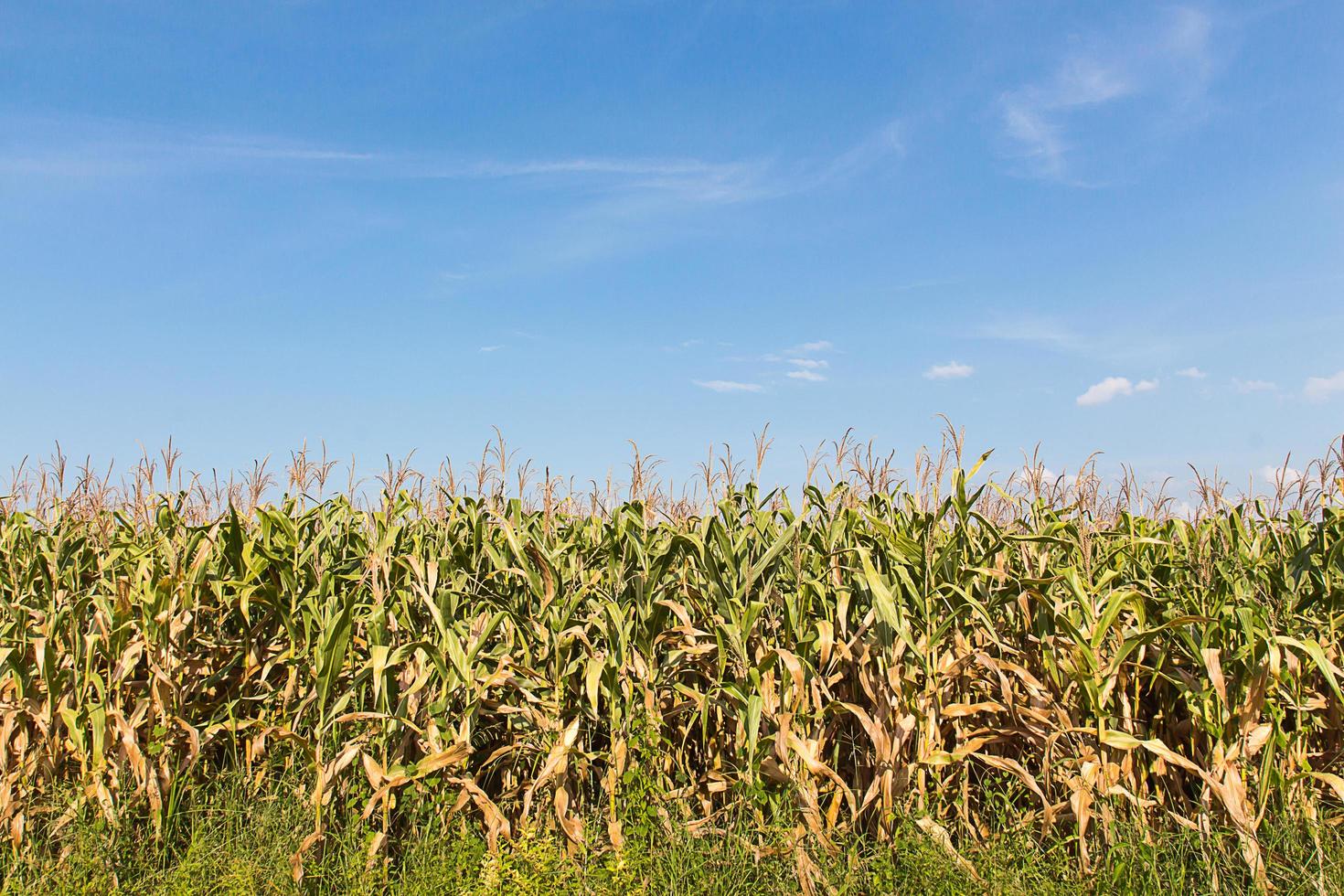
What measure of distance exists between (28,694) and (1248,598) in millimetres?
5067

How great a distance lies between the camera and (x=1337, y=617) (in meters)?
3.54

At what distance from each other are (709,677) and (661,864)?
2.41 feet

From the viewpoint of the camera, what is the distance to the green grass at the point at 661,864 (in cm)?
298

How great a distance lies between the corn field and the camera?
318 cm

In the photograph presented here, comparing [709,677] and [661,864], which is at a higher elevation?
[709,677]

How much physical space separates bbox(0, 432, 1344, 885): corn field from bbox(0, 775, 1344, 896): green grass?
0.08 meters

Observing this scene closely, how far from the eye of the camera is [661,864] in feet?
10.1

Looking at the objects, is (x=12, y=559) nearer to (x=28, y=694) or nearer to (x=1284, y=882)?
(x=28, y=694)

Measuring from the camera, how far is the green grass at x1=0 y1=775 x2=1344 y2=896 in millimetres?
2977

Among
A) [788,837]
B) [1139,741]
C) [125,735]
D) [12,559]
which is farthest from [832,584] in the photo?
[12,559]

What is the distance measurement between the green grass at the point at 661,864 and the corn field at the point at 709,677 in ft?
0.28

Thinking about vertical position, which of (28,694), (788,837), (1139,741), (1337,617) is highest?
(28,694)

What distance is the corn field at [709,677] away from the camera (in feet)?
10.4

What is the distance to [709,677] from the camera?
3514 millimetres
